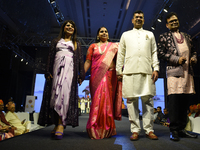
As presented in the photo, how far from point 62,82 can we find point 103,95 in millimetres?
514

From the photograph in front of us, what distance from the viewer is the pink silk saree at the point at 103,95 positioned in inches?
78.6

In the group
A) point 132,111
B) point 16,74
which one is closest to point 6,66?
point 16,74

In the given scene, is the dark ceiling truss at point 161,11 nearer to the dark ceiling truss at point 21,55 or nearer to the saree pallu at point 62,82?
the saree pallu at point 62,82

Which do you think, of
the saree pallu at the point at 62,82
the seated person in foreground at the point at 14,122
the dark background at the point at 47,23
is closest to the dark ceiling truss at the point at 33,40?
the dark background at the point at 47,23

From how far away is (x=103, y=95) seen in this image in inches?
83.8

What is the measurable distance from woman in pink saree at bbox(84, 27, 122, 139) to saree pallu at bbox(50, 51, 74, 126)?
329 mm

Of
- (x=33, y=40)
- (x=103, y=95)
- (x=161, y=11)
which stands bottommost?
(x=103, y=95)

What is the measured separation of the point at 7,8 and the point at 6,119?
4351mm

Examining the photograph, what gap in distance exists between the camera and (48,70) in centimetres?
209

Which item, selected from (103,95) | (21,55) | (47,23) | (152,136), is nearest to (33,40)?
(21,55)

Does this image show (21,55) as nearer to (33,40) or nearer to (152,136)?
(33,40)

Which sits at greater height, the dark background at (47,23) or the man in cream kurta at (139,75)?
the dark background at (47,23)

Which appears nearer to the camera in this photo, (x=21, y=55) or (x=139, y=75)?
(x=139, y=75)

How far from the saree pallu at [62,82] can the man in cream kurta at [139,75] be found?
1.95ft
